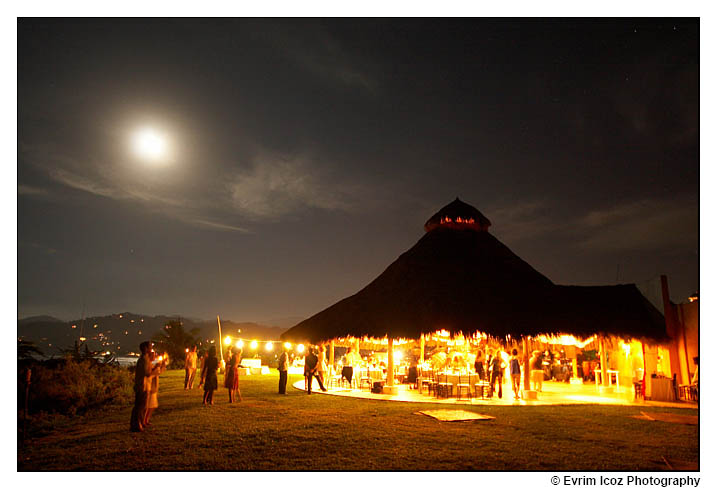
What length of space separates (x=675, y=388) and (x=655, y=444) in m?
7.47

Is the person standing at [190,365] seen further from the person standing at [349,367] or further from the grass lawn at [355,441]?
the person standing at [349,367]

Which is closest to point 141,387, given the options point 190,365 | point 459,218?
point 190,365

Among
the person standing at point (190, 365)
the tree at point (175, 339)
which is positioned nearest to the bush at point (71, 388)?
the person standing at point (190, 365)

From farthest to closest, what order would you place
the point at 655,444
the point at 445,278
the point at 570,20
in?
the point at 445,278, the point at 570,20, the point at 655,444

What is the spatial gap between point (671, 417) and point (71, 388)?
1254 centimetres

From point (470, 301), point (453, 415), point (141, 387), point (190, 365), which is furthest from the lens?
point (190, 365)

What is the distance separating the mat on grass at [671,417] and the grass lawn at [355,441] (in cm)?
36

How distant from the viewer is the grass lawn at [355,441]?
6.41m

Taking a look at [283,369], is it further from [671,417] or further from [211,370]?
[671,417]

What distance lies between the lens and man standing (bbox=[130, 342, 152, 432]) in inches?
328

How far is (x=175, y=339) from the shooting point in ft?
111
